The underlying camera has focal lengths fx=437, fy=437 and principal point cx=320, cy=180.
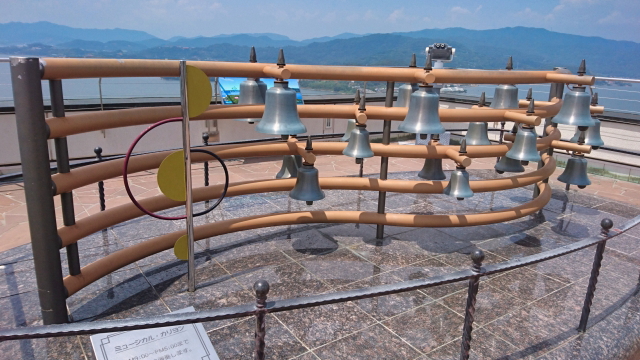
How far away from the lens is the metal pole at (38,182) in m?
2.97

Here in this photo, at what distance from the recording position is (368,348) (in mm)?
3494

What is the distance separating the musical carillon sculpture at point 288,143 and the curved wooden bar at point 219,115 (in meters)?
0.01

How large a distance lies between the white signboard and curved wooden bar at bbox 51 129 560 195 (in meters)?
1.22

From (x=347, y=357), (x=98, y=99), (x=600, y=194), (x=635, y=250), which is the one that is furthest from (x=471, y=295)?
(x=98, y=99)

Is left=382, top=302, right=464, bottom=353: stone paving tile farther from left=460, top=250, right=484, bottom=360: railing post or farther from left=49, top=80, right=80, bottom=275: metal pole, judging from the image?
left=49, top=80, right=80, bottom=275: metal pole

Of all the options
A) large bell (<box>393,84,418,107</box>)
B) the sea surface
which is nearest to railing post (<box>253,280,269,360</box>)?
large bell (<box>393,84,418,107</box>)

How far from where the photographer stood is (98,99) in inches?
421

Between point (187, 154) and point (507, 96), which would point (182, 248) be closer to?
point (187, 154)

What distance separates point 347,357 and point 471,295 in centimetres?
113

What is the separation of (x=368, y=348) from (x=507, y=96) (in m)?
4.20

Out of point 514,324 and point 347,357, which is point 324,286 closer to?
point 347,357

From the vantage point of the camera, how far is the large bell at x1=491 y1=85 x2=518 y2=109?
6.03 metres

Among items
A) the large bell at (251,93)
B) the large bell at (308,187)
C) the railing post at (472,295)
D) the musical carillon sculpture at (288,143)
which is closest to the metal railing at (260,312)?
the railing post at (472,295)

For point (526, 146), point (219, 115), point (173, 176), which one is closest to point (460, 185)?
point (526, 146)
